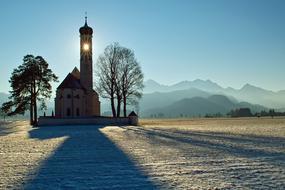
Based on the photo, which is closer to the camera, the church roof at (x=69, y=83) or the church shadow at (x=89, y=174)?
the church shadow at (x=89, y=174)

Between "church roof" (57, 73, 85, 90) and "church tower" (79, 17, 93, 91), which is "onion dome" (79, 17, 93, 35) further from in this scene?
"church roof" (57, 73, 85, 90)

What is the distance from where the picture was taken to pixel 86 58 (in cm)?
6856

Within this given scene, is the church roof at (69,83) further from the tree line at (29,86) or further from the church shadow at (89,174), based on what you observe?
the church shadow at (89,174)

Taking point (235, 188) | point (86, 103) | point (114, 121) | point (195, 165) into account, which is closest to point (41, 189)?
point (235, 188)

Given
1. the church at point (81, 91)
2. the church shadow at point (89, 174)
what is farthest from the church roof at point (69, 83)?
the church shadow at point (89, 174)

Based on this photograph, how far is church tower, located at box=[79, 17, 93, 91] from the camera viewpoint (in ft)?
221

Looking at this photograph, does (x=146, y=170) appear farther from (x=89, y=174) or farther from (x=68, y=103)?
(x=68, y=103)

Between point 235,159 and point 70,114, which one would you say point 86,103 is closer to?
point 70,114

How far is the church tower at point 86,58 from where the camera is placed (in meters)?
67.2

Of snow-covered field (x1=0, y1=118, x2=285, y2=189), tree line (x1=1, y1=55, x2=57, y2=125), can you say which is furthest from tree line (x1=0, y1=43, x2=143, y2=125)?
snow-covered field (x1=0, y1=118, x2=285, y2=189)

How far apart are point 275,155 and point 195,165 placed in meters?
4.90

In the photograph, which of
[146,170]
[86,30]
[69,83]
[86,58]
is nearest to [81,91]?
[69,83]

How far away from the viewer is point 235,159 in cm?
1466

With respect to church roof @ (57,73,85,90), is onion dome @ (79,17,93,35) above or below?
above
